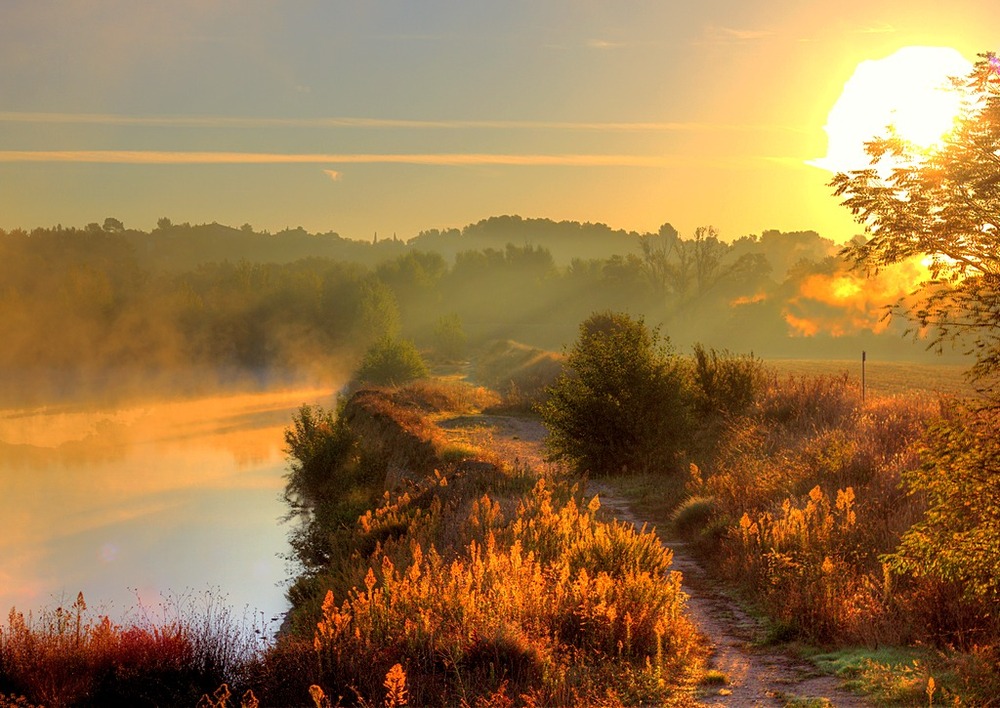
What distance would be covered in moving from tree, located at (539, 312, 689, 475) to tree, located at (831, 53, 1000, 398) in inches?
522

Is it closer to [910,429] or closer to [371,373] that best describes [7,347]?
[371,373]

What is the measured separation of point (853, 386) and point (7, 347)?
86944 millimetres

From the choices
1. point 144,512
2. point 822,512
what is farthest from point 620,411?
point 144,512

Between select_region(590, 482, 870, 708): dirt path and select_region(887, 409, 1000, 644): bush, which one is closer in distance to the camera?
select_region(590, 482, 870, 708): dirt path

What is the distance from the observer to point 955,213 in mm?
8102

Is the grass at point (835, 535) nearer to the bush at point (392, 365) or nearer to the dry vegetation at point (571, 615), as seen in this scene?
the dry vegetation at point (571, 615)

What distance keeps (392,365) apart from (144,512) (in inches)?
1072

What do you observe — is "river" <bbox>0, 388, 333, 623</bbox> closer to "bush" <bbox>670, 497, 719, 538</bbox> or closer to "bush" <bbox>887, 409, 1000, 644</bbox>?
"bush" <bbox>670, 497, 719, 538</bbox>

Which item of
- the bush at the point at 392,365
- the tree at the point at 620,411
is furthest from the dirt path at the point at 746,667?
the bush at the point at 392,365

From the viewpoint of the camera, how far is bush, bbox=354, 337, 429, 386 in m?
59.3

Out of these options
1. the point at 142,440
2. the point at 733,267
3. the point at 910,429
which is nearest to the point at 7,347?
the point at 142,440

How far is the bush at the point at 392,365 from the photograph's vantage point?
59.3 metres

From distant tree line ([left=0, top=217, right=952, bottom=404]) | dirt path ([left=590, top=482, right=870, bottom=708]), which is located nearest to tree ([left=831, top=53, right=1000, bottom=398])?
dirt path ([left=590, top=482, right=870, bottom=708])

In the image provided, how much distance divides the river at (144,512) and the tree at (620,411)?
8109mm
